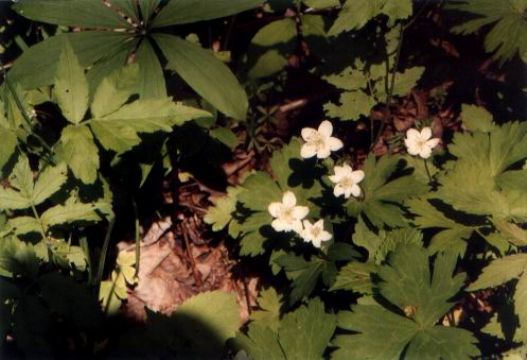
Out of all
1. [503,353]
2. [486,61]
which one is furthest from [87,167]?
[486,61]

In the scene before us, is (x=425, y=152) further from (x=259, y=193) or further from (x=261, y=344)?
(x=261, y=344)

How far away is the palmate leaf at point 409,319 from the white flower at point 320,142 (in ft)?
1.77

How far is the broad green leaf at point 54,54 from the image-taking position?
2203mm

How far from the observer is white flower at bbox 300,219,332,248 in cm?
229

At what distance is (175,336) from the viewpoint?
2.43m

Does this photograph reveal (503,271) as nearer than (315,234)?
Yes

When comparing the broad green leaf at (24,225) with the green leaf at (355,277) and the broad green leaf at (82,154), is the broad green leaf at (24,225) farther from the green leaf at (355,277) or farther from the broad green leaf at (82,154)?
the green leaf at (355,277)

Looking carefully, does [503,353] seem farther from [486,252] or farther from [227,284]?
[227,284]

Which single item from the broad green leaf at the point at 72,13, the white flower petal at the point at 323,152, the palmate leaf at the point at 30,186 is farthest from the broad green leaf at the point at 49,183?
the white flower petal at the point at 323,152

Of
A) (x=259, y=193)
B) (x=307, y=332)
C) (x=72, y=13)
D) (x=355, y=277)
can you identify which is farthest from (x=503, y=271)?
(x=72, y=13)

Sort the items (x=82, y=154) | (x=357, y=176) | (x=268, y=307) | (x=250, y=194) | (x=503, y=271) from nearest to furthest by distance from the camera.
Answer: (x=82, y=154) < (x=503, y=271) < (x=357, y=176) < (x=250, y=194) < (x=268, y=307)

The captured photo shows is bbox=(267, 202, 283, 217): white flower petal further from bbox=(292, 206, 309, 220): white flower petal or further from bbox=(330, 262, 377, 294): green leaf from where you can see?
bbox=(330, 262, 377, 294): green leaf

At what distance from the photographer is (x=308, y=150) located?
242 centimetres

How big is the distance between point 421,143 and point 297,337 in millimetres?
1015
